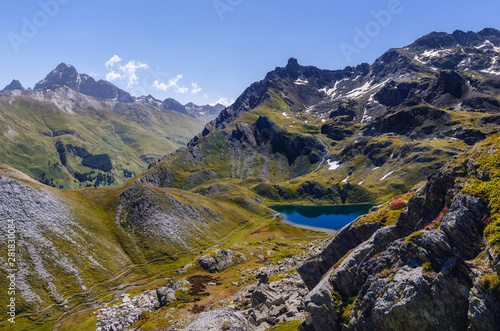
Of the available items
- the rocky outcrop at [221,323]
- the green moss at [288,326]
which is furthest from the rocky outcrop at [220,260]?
the green moss at [288,326]

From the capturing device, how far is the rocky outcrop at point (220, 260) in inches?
3735

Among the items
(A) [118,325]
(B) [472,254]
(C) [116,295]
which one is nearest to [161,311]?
(A) [118,325]

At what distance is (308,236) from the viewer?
15462 cm

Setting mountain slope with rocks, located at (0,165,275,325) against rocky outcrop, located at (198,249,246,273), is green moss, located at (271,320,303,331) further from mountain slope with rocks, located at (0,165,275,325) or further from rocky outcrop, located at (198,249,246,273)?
mountain slope with rocks, located at (0,165,275,325)

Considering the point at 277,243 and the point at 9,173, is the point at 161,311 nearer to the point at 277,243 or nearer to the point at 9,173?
the point at 277,243

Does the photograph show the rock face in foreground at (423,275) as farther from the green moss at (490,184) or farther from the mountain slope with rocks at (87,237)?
the mountain slope with rocks at (87,237)

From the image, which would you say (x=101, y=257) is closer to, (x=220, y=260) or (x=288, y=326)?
(x=220, y=260)

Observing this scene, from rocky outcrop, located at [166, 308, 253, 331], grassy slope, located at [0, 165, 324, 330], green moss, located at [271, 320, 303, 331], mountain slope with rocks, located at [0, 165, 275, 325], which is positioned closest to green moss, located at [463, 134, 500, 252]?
green moss, located at [271, 320, 303, 331]

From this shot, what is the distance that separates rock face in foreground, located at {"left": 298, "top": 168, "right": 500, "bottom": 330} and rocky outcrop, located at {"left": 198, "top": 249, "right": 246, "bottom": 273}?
70169 millimetres

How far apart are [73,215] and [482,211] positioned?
126 m

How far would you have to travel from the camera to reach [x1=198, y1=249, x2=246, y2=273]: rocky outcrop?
9488 cm

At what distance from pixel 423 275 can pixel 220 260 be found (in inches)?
3356

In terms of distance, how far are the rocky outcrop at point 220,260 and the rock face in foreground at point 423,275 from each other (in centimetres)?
7017

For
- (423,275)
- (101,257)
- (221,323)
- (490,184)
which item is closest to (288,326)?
(221,323)
